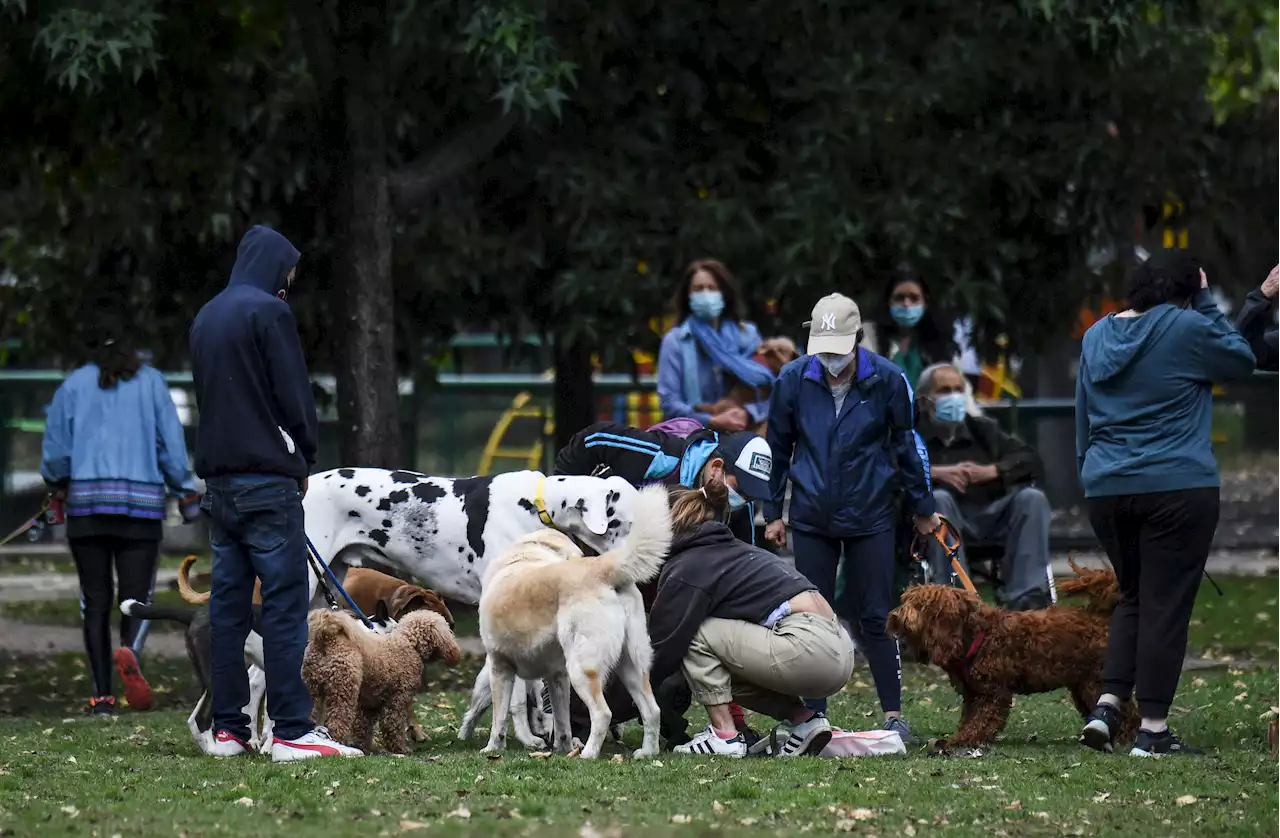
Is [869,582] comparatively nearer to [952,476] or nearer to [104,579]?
[952,476]

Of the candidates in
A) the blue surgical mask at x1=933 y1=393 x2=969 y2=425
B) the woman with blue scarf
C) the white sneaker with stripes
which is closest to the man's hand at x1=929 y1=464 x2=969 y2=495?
the blue surgical mask at x1=933 y1=393 x2=969 y2=425

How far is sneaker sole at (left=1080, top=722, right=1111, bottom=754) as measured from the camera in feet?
27.8

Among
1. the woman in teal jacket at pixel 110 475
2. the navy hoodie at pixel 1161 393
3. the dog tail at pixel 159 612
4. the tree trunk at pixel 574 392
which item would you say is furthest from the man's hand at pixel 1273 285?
the tree trunk at pixel 574 392

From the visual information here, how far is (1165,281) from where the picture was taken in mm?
8359

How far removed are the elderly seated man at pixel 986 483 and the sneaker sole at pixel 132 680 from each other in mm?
4724

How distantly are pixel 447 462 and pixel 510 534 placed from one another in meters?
10.1

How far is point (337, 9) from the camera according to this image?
13.7 metres

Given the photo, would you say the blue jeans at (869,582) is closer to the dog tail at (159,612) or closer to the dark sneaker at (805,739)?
the dark sneaker at (805,739)

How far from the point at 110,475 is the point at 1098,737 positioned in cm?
576

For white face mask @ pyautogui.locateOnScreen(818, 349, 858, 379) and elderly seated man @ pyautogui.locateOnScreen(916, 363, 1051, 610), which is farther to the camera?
elderly seated man @ pyautogui.locateOnScreen(916, 363, 1051, 610)

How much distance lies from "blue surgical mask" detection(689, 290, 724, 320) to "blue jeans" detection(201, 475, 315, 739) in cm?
396

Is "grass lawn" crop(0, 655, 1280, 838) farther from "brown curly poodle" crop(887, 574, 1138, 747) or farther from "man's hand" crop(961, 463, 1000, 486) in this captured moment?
"man's hand" crop(961, 463, 1000, 486)

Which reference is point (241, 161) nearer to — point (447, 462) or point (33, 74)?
point (33, 74)

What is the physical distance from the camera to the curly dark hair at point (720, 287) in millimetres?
11883
